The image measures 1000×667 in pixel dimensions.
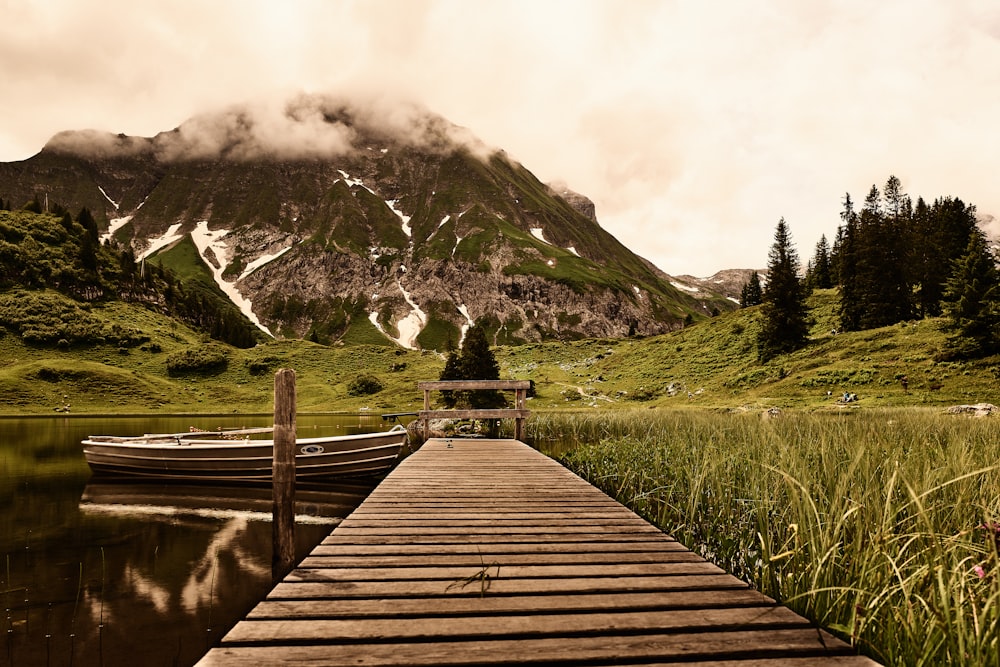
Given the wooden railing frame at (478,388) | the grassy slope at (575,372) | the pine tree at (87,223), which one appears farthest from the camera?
the pine tree at (87,223)

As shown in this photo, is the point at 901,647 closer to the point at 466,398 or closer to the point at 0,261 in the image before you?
the point at 466,398

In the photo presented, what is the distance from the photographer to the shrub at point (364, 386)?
236ft

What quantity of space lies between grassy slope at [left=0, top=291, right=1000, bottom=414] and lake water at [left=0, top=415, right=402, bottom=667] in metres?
30.4

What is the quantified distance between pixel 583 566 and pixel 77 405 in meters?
78.7

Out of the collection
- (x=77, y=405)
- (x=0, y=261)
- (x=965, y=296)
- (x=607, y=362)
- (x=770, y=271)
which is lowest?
(x=77, y=405)

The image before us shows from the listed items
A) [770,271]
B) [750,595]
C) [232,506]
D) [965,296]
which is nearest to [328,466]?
[232,506]

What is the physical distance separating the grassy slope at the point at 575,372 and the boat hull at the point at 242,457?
25.6 meters

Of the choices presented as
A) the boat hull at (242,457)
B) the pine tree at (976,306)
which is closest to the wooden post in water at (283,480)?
the boat hull at (242,457)

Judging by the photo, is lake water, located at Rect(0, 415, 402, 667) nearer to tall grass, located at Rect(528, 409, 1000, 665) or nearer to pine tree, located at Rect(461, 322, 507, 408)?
tall grass, located at Rect(528, 409, 1000, 665)

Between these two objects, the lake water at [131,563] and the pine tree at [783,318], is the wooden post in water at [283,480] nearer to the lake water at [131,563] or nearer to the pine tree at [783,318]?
the lake water at [131,563]

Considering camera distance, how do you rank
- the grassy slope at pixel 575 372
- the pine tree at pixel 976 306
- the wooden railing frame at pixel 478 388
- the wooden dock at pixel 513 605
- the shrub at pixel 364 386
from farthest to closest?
the shrub at pixel 364 386 → the grassy slope at pixel 575 372 → the pine tree at pixel 976 306 → the wooden railing frame at pixel 478 388 → the wooden dock at pixel 513 605

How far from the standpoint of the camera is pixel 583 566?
4.72 meters

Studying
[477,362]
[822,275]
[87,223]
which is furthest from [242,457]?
[87,223]

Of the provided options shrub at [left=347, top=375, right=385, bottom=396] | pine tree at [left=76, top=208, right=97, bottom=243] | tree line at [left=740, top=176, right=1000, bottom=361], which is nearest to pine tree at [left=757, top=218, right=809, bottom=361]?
tree line at [left=740, top=176, right=1000, bottom=361]
